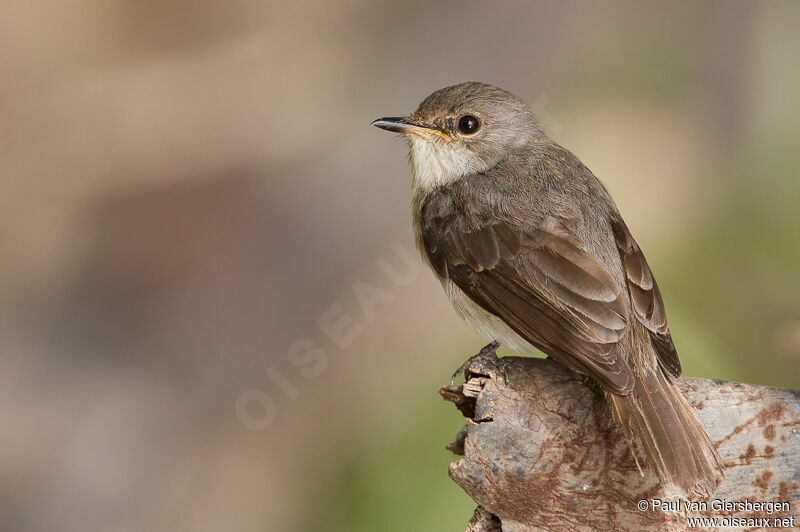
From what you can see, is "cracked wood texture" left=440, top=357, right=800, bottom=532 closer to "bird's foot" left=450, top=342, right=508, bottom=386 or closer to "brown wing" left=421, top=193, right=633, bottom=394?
"bird's foot" left=450, top=342, right=508, bottom=386

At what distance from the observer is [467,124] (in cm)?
347

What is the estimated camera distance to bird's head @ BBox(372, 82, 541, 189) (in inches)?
136

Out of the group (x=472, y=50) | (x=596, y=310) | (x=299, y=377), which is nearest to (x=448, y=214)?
(x=596, y=310)

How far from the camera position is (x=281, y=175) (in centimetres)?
504

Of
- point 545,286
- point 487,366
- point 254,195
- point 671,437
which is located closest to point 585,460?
point 671,437

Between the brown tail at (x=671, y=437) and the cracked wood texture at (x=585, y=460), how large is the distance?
7cm

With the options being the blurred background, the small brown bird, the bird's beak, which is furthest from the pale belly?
the blurred background

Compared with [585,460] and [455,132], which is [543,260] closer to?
[585,460]

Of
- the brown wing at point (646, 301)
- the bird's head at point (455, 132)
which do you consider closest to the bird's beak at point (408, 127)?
the bird's head at point (455, 132)

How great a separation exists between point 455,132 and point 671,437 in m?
1.43

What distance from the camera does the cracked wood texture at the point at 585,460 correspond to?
2736 millimetres

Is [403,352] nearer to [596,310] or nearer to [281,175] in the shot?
[281,175]

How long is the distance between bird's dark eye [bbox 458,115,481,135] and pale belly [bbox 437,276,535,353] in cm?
59

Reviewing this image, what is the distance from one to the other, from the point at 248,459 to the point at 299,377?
0.48m
